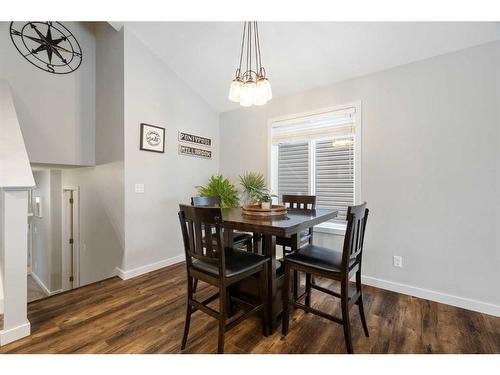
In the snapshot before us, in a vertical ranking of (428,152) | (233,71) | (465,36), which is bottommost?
(428,152)

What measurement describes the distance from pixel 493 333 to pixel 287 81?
3173 mm

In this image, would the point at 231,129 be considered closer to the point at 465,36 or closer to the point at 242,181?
the point at 242,181

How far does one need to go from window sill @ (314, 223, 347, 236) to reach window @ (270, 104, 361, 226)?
0.09 metres

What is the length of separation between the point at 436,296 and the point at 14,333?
3604 mm

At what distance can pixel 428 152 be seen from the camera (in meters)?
2.30

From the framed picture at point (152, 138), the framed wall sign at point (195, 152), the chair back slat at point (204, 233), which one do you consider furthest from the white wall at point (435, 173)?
the framed picture at point (152, 138)

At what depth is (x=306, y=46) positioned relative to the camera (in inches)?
100.0

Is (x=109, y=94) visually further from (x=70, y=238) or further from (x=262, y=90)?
(x=70, y=238)

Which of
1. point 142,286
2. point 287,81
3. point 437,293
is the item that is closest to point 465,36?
point 287,81

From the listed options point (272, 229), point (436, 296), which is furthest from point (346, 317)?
point (436, 296)

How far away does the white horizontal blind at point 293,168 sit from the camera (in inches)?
130

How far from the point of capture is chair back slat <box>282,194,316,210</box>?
2.58m

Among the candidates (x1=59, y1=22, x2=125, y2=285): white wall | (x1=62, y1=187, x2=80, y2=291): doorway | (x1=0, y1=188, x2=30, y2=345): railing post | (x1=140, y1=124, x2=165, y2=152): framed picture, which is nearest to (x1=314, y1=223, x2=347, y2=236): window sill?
(x1=140, y1=124, x2=165, y2=152): framed picture

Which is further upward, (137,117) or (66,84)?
(66,84)
